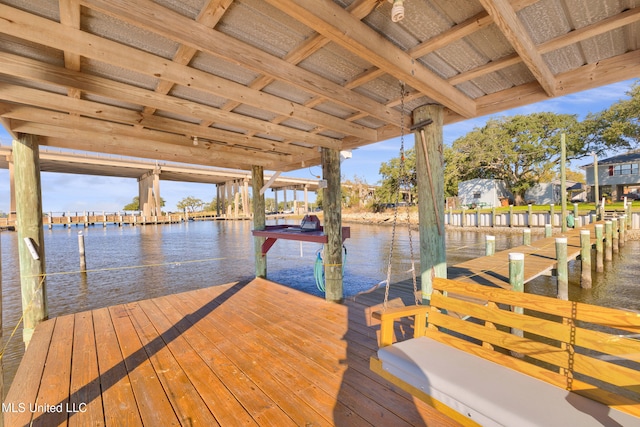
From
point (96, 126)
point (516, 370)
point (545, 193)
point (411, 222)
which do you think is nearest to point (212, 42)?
point (96, 126)

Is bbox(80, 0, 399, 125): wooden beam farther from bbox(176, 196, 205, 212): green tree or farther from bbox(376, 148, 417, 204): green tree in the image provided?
bbox(176, 196, 205, 212): green tree

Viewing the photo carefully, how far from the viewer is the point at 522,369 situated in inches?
83.9

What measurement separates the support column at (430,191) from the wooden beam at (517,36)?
1095mm

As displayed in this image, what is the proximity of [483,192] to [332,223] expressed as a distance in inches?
1313

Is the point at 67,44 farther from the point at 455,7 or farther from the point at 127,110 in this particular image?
the point at 455,7

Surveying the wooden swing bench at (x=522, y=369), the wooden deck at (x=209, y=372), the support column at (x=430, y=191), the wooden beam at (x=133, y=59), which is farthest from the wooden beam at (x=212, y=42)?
the wooden deck at (x=209, y=372)

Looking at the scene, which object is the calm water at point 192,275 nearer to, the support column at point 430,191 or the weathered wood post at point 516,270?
the weathered wood post at point 516,270

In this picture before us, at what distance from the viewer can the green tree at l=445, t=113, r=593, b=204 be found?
96.0ft

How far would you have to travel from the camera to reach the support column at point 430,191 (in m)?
3.63

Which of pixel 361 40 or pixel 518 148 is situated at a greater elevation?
pixel 518 148

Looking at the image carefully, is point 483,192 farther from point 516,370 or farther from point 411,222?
point 516,370

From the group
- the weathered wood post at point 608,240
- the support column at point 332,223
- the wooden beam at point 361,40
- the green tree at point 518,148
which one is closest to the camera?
the wooden beam at point 361,40

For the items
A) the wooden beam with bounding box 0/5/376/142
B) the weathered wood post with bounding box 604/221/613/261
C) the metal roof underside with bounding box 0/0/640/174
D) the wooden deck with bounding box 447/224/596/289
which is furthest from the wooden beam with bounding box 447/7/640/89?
the weathered wood post with bounding box 604/221/613/261

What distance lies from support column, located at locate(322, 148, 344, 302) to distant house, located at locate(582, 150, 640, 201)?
118 feet
